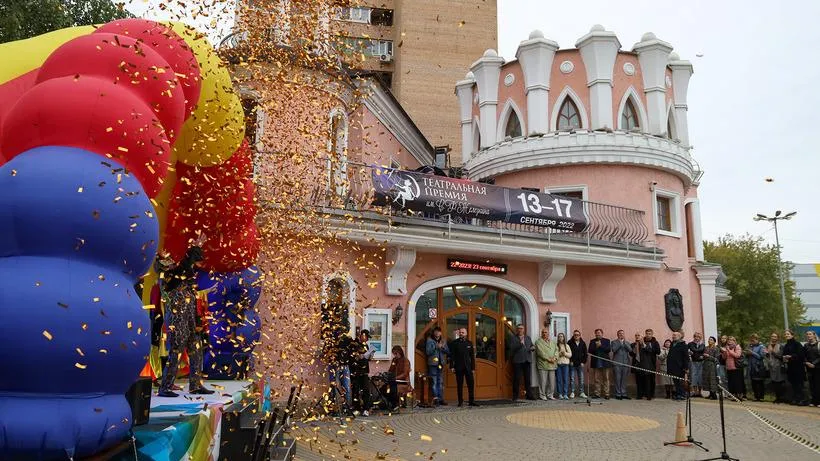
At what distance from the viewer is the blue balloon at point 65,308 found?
257 centimetres

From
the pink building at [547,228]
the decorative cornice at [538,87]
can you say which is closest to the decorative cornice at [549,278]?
the pink building at [547,228]

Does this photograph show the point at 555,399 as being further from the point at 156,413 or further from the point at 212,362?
the point at 156,413

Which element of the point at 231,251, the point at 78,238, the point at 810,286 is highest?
the point at 810,286

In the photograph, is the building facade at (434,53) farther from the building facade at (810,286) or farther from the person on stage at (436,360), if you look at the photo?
the building facade at (810,286)

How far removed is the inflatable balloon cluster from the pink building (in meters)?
9.37

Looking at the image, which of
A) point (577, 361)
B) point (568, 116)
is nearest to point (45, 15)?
point (568, 116)

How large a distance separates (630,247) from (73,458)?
1647cm

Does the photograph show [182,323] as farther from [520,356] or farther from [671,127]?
[671,127]

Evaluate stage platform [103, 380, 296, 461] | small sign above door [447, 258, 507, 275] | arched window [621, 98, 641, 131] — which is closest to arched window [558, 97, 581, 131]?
arched window [621, 98, 641, 131]

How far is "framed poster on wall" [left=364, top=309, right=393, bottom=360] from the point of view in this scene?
529 inches

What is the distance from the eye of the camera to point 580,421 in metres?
11.9

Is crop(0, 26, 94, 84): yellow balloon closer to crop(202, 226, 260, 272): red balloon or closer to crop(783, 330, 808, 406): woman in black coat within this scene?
crop(202, 226, 260, 272): red balloon

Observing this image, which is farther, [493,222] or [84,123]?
[493,222]

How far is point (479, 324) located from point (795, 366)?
8.36m
